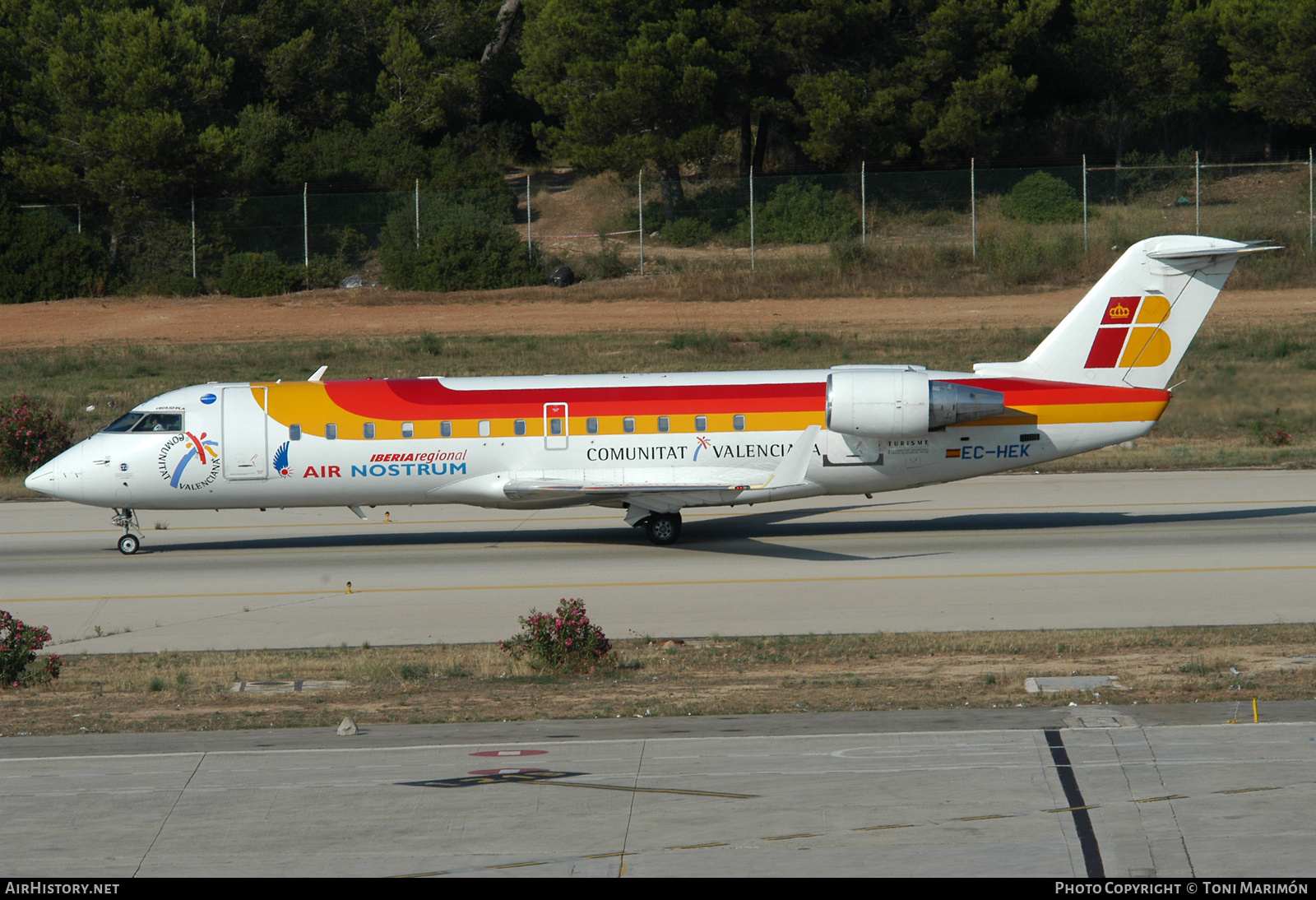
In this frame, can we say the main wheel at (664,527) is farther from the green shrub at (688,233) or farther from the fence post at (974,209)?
the green shrub at (688,233)

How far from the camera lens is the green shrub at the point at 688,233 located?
60094 mm

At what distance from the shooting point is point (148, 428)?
82.3 ft

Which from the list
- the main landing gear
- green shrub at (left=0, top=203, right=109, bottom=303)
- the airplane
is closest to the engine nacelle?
the airplane

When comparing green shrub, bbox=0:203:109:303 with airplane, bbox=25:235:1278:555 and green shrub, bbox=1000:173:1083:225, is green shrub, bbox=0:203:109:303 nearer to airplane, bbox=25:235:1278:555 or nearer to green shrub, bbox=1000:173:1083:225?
airplane, bbox=25:235:1278:555

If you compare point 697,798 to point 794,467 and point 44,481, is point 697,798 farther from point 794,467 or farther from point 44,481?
point 44,481

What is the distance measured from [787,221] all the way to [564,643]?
145ft

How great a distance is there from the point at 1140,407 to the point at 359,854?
1884 centimetres

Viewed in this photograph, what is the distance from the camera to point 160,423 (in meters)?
25.1

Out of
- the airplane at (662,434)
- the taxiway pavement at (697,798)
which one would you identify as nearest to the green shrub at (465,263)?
the airplane at (662,434)

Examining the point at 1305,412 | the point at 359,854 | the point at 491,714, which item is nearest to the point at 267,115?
the point at 1305,412

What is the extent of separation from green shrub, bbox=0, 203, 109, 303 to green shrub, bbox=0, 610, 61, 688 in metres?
47.8

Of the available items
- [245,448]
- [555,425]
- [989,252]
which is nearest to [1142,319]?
[555,425]

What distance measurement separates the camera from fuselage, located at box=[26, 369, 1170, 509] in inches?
963

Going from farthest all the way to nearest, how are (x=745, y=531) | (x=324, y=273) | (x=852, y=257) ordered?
1. (x=324, y=273)
2. (x=852, y=257)
3. (x=745, y=531)
